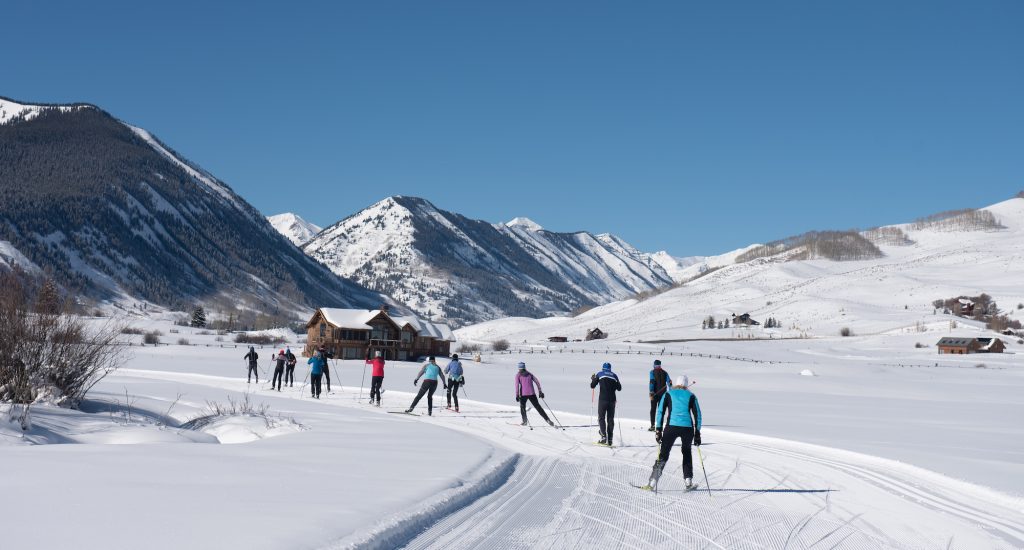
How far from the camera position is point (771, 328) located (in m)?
126

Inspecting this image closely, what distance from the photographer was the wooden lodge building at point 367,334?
68.9m

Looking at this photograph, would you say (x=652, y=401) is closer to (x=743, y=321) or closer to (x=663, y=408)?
(x=663, y=408)

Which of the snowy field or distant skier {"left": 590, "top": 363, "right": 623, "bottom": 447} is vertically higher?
distant skier {"left": 590, "top": 363, "right": 623, "bottom": 447}

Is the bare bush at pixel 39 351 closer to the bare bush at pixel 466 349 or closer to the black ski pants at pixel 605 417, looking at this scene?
the black ski pants at pixel 605 417

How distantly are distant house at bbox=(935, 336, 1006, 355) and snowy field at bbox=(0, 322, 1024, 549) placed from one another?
229 feet

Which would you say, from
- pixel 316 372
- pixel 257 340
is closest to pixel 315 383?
pixel 316 372

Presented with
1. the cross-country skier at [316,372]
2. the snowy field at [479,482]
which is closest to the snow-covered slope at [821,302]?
the cross-country skier at [316,372]

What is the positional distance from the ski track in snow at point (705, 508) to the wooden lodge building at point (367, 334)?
55.5 metres

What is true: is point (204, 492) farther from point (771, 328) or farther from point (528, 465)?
point (771, 328)

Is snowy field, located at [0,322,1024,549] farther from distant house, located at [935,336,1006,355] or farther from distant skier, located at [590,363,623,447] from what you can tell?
distant house, located at [935,336,1006,355]

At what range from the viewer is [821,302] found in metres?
146

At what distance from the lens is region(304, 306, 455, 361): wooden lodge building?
226 ft

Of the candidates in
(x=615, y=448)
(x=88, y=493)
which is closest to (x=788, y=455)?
(x=615, y=448)

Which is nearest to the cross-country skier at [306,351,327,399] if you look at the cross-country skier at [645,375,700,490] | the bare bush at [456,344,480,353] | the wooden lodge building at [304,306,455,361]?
the cross-country skier at [645,375,700,490]
